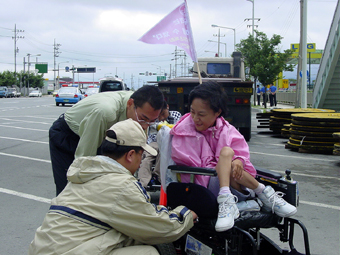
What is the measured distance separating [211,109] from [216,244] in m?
1.12

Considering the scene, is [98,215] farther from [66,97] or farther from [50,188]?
[66,97]

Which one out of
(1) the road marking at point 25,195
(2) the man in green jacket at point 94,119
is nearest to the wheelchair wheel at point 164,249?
(2) the man in green jacket at point 94,119

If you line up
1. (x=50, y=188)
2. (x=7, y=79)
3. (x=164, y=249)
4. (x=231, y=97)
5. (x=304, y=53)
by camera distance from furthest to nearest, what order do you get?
1. (x=7, y=79)
2. (x=304, y=53)
3. (x=231, y=97)
4. (x=50, y=188)
5. (x=164, y=249)

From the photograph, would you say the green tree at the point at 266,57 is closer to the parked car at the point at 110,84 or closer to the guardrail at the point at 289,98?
the guardrail at the point at 289,98

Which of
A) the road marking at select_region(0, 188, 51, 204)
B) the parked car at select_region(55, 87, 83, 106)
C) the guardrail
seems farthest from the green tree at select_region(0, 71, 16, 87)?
the road marking at select_region(0, 188, 51, 204)

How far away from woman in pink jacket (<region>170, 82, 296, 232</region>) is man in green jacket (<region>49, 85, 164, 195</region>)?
331 millimetres

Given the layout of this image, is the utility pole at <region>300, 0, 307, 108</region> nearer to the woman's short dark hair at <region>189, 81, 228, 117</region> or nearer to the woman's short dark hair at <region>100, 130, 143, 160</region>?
the woman's short dark hair at <region>189, 81, 228, 117</region>

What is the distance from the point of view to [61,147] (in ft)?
12.7

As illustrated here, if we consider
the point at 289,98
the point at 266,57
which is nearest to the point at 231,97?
the point at 266,57

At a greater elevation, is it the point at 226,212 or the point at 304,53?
the point at 304,53

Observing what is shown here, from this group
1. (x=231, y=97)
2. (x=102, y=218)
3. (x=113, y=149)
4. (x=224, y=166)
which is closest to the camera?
(x=102, y=218)

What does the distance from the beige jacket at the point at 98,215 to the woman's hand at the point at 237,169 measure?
0.85m

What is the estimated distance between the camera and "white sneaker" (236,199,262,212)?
3.15 meters

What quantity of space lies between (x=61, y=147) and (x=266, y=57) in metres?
30.0
